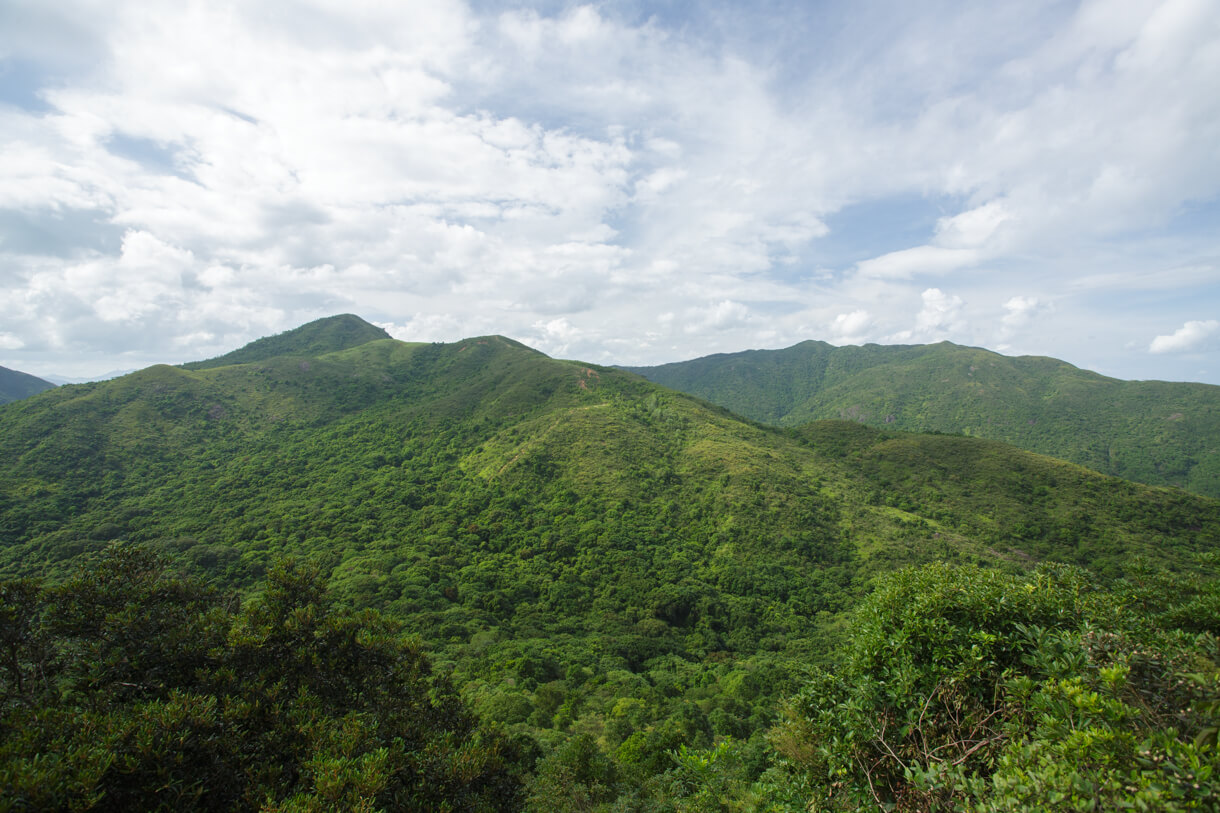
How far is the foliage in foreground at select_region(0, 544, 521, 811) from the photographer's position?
6.75 meters

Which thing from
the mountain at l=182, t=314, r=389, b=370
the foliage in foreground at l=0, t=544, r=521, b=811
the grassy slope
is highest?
the mountain at l=182, t=314, r=389, b=370

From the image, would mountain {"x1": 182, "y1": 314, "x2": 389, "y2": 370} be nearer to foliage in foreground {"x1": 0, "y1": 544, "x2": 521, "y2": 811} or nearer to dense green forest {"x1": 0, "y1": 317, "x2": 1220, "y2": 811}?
dense green forest {"x1": 0, "y1": 317, "x2": 1220, "y2": 811}

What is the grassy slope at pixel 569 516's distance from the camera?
45.1 metres

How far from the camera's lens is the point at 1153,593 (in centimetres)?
1623

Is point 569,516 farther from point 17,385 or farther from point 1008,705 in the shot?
point 17,385

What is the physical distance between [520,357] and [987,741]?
135 meters

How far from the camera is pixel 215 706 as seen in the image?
8695 mm

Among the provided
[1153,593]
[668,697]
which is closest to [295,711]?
[1153,593]

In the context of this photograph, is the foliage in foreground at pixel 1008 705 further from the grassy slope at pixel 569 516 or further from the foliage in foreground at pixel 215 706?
the grassy slope at pixel 569 516

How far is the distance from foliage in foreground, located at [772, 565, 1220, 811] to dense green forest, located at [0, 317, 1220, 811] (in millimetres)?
138

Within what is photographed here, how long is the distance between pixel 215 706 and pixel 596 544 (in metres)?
56.8

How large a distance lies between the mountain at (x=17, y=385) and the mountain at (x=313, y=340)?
5698cm

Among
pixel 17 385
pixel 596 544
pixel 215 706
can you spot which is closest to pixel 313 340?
pixel 17 385

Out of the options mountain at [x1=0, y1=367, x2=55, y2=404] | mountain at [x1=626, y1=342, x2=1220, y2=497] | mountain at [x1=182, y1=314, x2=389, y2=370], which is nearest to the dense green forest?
mountain at [x1=182, y1=314, x2=389, y2=370]
